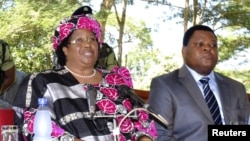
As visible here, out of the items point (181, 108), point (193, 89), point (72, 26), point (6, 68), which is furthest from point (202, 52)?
point (6, 68)

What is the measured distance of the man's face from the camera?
239 centimetres

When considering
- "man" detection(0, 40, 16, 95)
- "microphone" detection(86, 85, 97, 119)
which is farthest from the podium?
"man" detection(0, 40, 16, 95)

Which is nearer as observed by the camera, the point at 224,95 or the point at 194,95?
the point at 194,95

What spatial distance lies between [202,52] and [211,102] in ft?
0.92

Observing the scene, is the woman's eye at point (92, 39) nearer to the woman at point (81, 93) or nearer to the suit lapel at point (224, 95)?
the woman at point (81, 93)

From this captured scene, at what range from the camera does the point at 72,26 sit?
6.58 feet

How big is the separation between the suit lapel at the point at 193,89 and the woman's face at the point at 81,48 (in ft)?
1.93

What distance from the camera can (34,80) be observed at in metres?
1.84

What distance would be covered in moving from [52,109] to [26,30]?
249 inches

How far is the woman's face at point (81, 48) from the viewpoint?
2.02 meters

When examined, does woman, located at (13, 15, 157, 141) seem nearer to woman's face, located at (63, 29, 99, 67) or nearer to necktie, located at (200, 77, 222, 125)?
woman's face, located at (63, 29, 99, 67)

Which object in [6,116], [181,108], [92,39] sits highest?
[92,39]

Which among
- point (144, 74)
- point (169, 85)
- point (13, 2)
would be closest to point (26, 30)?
point (13, 2)

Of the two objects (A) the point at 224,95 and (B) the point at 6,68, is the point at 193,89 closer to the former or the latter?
(A) the point at 224,95
